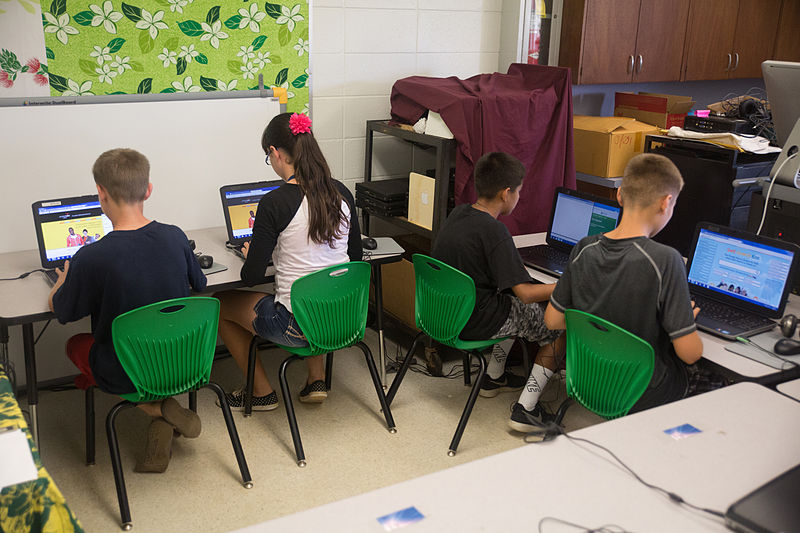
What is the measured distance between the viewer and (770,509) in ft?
4.25

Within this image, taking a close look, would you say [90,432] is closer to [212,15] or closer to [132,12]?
[132,12]

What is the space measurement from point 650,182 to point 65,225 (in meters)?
2.14

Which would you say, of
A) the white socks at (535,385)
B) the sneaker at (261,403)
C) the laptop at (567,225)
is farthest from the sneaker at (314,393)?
the laptop at (567,225)

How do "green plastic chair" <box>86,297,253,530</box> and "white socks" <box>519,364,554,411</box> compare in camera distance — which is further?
"white socks" <box>519,364,554,411</box>

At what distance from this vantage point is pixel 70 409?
3213 millimetres

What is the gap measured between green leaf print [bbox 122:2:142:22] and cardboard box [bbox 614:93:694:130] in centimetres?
286

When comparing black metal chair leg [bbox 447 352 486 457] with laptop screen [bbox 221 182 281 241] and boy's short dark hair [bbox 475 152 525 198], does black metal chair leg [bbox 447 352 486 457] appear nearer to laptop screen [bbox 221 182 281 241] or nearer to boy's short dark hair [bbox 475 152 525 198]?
boy's short dark hair [bbox 475 152 525 198]

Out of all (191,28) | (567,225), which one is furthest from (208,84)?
(567,225)

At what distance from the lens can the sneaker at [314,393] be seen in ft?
10.5

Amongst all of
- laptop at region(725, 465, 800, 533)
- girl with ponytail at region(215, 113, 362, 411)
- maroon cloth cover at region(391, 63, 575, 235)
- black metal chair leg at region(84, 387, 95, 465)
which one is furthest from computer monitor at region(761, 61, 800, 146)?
black metal chair leg at region(84, 387, 95, 465)

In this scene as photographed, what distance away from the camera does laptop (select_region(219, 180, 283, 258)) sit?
3.22 meters

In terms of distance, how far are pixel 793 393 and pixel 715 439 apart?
0.41 meters

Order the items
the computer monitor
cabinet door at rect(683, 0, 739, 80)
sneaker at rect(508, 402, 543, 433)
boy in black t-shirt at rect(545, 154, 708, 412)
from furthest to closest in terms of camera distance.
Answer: cabinet door at rect(683, 0, 739, 80) → sneaker at rect(508, 402, 543, 433) → the computer monitor → boy in black t-shirt at rect(545, 154, 708, 412)

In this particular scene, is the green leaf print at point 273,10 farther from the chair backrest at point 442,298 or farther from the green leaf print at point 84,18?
the chair backrest at point 442,298
